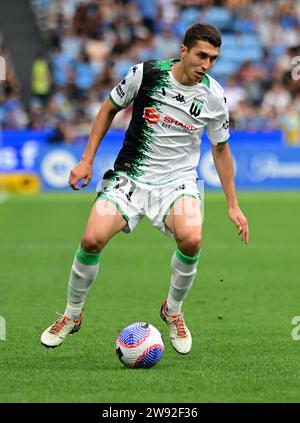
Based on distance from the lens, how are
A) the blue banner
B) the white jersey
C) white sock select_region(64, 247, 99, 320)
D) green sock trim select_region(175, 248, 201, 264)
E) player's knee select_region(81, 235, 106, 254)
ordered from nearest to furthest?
player's knee select_region(81, 235, 106, 254), white sock select_region(64, 247, 99, 320), green sock trim select_region(175, 248, 201, 264), the white jersey, the blue banner

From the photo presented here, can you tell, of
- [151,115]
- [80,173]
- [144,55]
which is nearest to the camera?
[80,173]

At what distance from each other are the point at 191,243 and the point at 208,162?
1382 cm

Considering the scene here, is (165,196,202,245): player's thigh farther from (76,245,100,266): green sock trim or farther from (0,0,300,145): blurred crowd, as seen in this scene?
(0,0,300,145): blurred crowd

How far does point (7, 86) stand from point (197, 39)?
1863 cm

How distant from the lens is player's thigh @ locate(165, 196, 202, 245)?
21.4ft

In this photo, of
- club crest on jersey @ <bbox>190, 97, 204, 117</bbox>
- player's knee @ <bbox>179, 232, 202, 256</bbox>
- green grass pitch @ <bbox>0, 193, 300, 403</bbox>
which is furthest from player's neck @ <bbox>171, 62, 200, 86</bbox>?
green grass pitch @ <bbox>0, 193, 300, 403</bbox>

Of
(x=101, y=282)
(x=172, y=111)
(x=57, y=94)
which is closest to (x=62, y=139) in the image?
(x=57, y=94)

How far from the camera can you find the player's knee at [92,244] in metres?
6.39

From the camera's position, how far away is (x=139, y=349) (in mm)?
6273

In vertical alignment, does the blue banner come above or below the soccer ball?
below

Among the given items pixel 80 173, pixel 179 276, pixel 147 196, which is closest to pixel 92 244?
pixel 80 173

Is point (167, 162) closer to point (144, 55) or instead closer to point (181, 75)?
point (181, 75)

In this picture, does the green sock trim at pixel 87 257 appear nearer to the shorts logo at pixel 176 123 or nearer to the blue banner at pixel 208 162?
the shorts logo at pixel 176 123
